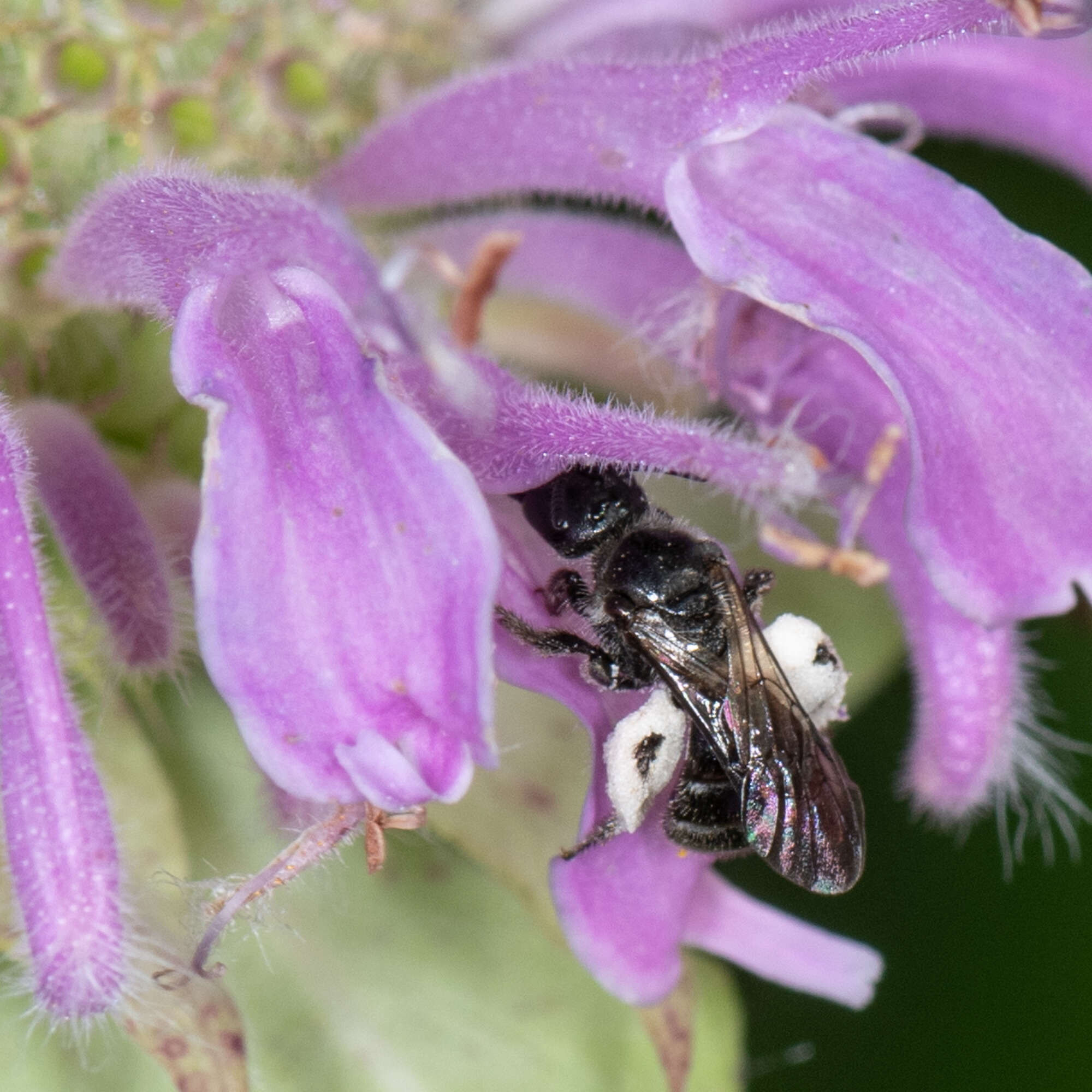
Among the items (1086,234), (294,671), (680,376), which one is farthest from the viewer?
(1086,234)

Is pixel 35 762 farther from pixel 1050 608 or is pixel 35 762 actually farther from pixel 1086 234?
pixel 1086 234

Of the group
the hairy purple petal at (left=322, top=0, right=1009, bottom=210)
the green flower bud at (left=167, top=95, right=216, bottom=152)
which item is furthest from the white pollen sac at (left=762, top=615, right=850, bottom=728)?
the green flower bud at (left=167, top=95, right=216, bottom=152)

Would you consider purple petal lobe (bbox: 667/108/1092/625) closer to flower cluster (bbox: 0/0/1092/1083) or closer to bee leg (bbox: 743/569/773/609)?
flower cluster (bbox: 0/0/1092/1083)

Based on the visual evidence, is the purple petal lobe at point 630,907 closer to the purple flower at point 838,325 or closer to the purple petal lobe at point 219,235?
the purple flower at point 838,325

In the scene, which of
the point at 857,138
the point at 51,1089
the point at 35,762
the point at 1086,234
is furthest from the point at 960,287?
the point at 1086,234

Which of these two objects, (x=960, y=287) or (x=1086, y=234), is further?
(x=1086, y=234)

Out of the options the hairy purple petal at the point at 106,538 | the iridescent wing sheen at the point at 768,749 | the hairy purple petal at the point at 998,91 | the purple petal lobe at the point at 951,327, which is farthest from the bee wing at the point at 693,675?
the hairy purple petal at the point at 998,91

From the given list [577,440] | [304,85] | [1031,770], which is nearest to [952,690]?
[1031,770]
